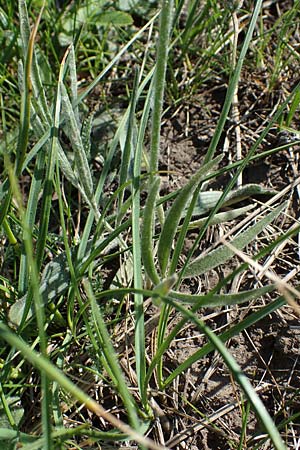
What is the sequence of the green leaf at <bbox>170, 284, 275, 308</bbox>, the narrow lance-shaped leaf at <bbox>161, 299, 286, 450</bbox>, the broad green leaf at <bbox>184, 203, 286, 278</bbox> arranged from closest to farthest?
the narrow lance-shaped leaf at <bbox>161, 299, 286, 450</bbox>
the green leaf at <bbox>170, 284, 275, 308</bbox>
the broad green leaf at <bbox>184, 203, 286, 278</bbox>

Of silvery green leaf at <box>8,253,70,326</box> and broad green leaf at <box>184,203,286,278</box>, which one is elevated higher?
broad green leaf at <box>184,203,286,278</box>

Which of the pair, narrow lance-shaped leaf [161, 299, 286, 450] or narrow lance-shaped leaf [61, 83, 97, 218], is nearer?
narrow lance-shaped leaf [161, 299, 286, 450]

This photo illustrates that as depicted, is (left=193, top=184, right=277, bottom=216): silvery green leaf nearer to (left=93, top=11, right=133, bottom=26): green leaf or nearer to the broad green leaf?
the broad green leaf

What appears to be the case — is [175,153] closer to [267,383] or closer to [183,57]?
[183,57]

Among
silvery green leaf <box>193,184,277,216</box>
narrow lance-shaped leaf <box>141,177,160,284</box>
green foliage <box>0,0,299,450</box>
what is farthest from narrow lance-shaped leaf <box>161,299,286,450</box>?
silvery green leaf <box>193,184,277,216</box>

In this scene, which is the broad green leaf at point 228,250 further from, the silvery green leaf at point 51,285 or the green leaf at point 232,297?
the silvery green leaf at point 51,285

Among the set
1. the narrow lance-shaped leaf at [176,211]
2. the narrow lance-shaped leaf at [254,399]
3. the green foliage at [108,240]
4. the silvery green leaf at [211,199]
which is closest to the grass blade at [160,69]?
the green foliage at [108,240]

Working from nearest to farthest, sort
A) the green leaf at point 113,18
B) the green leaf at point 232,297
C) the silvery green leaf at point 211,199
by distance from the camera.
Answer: the green leaf at point 232,297 → the silvery green leaf at point 211,199 → the green leaf at point 113,18
